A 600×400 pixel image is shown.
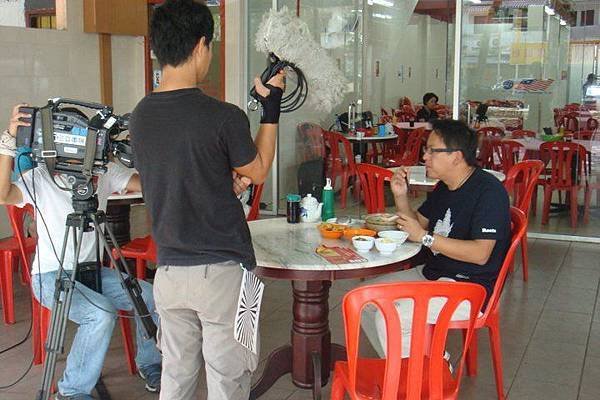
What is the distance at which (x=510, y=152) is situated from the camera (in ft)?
20.8

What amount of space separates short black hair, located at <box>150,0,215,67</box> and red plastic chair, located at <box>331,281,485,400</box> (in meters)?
0.83

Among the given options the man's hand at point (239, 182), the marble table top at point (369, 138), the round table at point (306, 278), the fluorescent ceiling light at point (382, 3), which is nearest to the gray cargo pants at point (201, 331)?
the man's hand at point (239, 182)

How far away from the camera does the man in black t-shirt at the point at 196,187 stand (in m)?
1.86

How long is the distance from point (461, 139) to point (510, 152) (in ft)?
12.3

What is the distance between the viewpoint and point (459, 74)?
618 centimetres

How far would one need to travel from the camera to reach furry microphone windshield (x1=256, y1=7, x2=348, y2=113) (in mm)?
2236

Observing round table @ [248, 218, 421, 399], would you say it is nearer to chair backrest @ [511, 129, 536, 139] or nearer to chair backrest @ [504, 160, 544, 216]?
chair backrest @ [504, 160, 544, 216]

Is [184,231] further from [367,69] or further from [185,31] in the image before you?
[367,69]

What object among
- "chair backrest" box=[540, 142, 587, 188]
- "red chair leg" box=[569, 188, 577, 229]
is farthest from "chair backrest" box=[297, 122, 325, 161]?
"red chair leg" box=[569, 188, 577, 229]

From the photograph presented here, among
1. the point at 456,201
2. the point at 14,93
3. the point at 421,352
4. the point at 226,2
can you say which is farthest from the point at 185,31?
the point at 226,2

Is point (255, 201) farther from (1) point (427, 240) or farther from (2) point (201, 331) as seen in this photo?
(2) point (201, 331)

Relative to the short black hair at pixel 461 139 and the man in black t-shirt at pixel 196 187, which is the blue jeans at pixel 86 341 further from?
the short black hair at pixel 461 139

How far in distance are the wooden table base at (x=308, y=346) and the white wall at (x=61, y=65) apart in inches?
150

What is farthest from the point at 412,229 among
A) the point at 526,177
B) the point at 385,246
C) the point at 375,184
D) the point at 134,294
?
the point at 526,177
